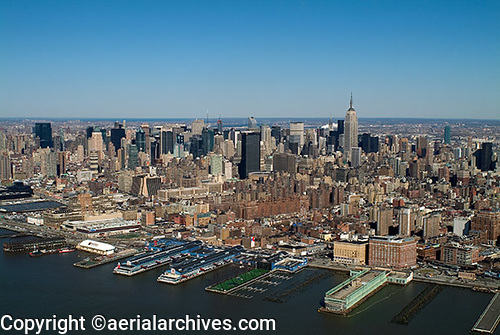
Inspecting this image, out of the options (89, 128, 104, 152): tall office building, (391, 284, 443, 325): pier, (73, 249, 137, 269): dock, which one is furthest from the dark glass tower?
(391, 284, 443, 325): pier

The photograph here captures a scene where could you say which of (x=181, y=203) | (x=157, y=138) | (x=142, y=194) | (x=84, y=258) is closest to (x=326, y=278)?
(x=84, y=258)

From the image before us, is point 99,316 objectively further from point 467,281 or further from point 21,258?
point 467,281

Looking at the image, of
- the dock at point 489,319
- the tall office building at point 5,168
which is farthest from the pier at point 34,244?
the tall office building at point 5,168

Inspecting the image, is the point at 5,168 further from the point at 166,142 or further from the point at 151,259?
the point at 151,259

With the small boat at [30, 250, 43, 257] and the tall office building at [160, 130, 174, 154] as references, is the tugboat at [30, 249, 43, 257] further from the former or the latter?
the tall office building at [160, 130, 174, 154]

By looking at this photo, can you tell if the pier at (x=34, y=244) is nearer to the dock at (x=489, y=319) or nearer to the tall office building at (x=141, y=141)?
the dock at (x=489, y=319)

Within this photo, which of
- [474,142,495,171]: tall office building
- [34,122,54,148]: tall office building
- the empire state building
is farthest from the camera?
[34,122,54,148]: tall office building
